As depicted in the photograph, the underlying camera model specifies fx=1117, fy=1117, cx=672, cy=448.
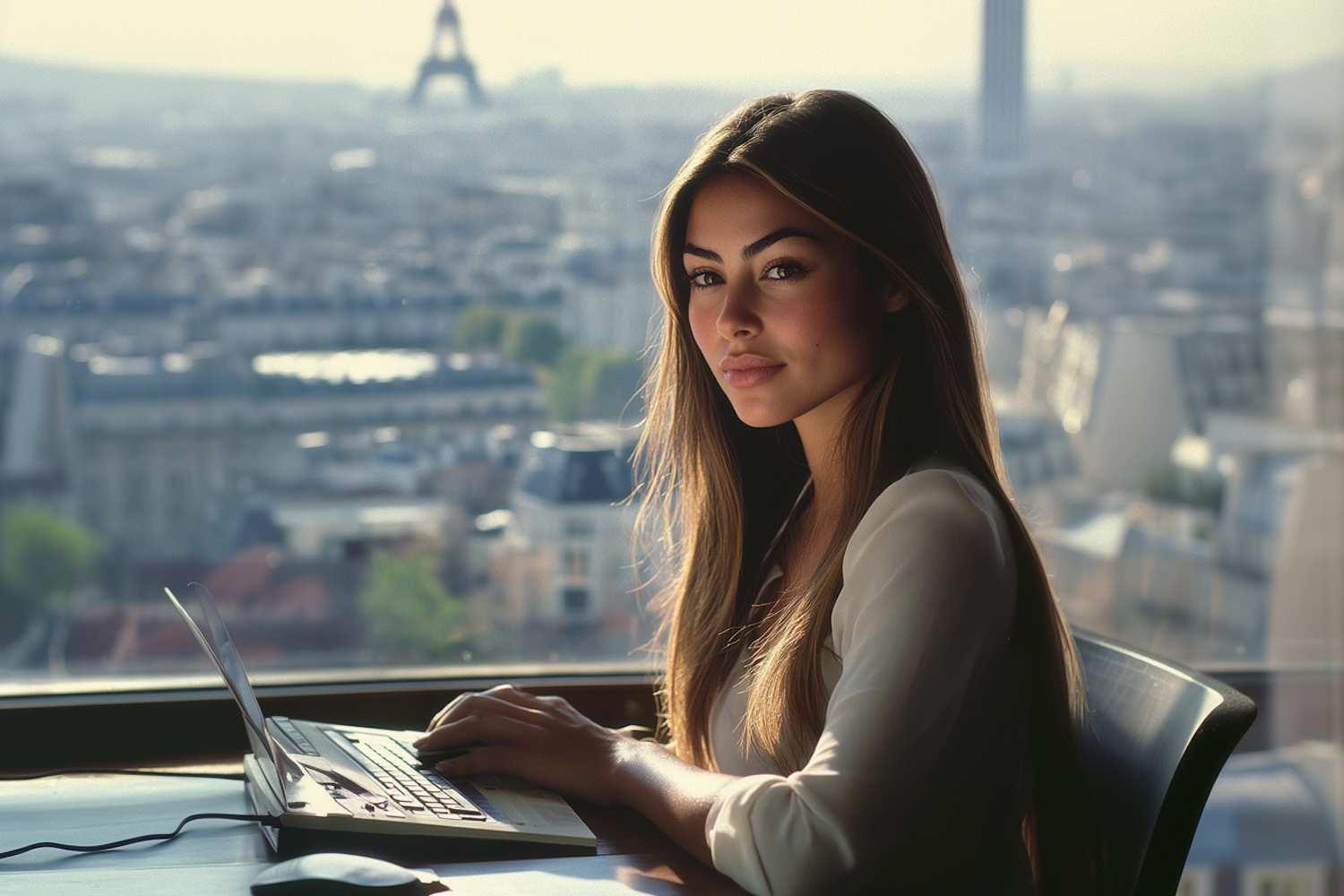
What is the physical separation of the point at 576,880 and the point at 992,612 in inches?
16.0

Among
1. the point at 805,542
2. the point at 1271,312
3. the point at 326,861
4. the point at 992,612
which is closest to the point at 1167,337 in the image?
the point at 1271,312

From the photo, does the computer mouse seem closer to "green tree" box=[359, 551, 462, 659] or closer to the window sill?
the window sill

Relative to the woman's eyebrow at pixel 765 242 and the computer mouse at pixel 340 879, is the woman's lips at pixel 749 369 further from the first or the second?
the computer mouse at pixel 340 879

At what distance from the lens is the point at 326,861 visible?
0.85m

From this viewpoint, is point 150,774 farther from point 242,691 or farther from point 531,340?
point 531,340

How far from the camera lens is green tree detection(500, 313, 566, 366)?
2014 mm

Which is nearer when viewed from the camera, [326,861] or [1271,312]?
→ [326,861]

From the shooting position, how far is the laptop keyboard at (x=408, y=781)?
1.00 m

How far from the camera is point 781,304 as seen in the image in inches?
43.1

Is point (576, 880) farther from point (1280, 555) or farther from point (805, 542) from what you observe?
point (1280, 555)

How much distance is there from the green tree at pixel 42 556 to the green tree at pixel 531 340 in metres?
0.78


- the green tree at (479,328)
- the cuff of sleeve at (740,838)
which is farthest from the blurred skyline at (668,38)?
the cuff of sleeve at (740,838)

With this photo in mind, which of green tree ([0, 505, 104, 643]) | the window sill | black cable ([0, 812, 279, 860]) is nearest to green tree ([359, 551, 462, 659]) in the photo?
the window sill

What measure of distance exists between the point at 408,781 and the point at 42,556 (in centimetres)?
117
